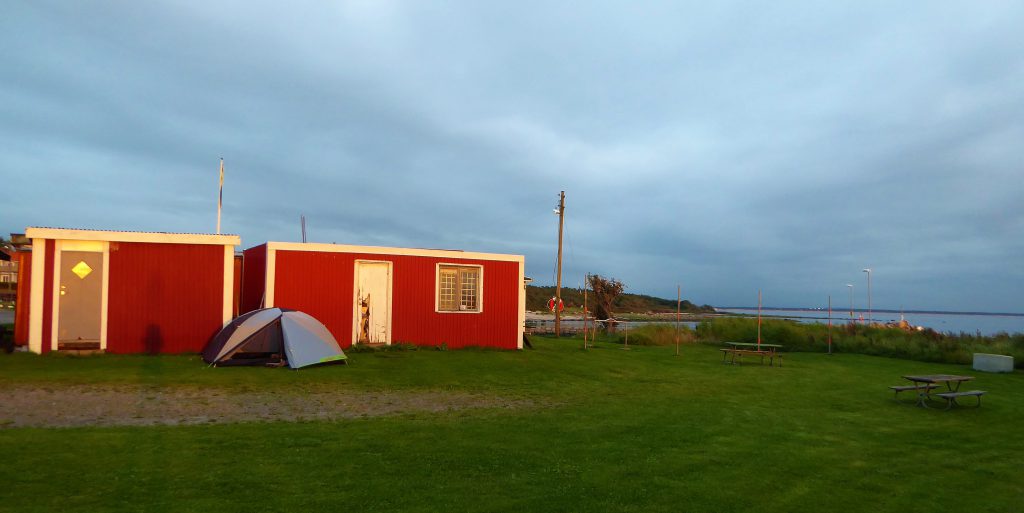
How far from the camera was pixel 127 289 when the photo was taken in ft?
48.7

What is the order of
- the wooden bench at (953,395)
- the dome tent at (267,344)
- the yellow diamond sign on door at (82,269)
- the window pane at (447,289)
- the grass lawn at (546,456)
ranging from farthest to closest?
the window pane at (447,289), the yellow diamond sign on door at (82,269), the dome tent at (267,344), the wooden bench at (953,395), the grass lawn at (546,456)

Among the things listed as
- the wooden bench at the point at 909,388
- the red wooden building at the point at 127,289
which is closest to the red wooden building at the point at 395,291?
the red wooden building at the point at 127,289

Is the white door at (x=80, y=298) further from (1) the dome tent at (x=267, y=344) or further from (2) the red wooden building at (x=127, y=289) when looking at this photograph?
(1) the dome tent at (x=267, y=344)

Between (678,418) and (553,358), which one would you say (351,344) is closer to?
(553,358)

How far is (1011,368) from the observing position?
662 inches

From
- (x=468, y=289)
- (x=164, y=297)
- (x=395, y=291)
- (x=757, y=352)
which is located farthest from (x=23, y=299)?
(x=757, y=352)

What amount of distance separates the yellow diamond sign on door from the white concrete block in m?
22.2

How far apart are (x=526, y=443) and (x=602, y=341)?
61.5ft

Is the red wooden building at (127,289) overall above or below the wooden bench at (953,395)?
above

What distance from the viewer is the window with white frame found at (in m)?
18.7

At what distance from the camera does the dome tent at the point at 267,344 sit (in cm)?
1301

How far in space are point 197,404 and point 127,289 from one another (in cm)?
761

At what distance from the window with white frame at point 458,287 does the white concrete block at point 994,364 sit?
13625mm

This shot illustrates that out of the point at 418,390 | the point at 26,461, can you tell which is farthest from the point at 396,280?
the point at 26,461
